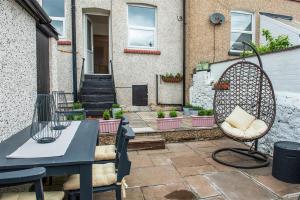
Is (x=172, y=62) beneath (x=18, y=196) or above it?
above

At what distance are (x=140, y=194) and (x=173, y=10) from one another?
240 inches

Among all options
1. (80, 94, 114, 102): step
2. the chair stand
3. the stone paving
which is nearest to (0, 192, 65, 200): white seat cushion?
the stone paving

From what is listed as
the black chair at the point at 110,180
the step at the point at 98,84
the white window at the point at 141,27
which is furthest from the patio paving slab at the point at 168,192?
the white window at the point at 141,27

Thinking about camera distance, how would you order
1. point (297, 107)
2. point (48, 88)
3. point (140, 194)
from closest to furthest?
1. point (140, 194)
2. point (297, 107)
3. point (48, 88)

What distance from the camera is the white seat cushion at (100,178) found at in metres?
1.79

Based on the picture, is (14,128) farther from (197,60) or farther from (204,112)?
(197,60)

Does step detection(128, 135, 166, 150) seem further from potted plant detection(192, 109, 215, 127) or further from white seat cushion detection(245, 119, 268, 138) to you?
white seat cushion detection(245, 119, 268, 138)

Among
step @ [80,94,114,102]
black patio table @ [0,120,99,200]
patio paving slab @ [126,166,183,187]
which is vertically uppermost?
step @ [80,94,114,102]

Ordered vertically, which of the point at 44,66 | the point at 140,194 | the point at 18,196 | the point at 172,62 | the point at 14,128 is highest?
the point at 172,62

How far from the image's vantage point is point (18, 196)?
1577 millimetres

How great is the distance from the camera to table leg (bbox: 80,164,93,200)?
1.60 meters

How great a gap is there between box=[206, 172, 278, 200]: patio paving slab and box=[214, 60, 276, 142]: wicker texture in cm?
100

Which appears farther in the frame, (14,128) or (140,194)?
(140,194)

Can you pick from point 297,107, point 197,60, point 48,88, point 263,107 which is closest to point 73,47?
point 48,88
